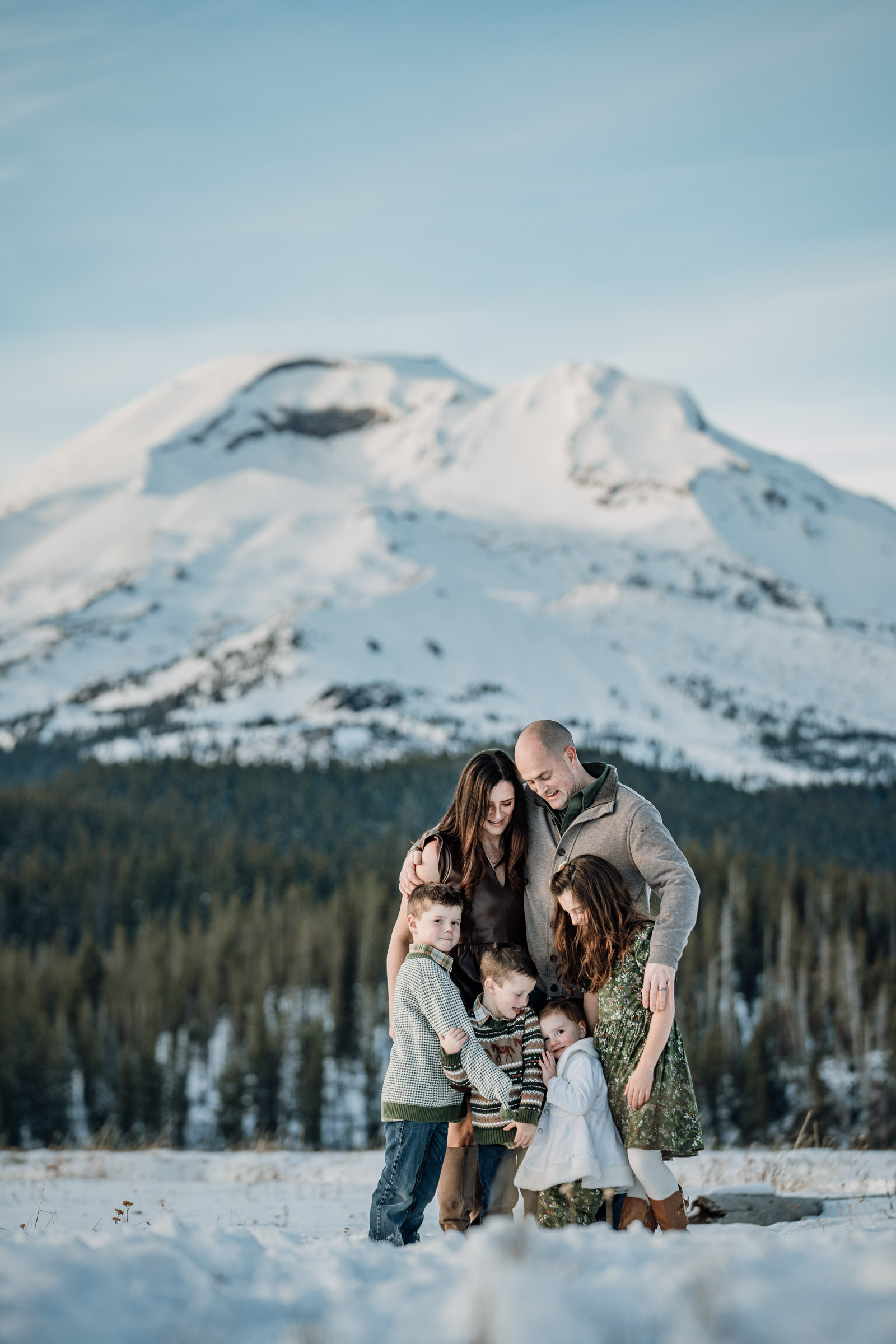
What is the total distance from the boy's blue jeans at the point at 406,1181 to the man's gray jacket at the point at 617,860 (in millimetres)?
1119

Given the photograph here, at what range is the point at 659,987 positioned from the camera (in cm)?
581

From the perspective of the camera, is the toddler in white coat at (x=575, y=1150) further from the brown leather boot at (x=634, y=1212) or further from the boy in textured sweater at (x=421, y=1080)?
the boy in textured sweater at (x=421, y=1080)

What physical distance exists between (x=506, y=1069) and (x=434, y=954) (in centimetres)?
76

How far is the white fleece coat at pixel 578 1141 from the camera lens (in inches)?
232

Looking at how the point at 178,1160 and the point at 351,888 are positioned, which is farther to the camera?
the point at 351,888

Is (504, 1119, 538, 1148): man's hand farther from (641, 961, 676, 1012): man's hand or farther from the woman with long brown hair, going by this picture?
(641, 961, 676, 1012): man's hand

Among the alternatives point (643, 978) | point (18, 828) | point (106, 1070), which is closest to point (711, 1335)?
point (643, 978)

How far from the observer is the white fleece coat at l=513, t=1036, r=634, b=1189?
589 centimetres

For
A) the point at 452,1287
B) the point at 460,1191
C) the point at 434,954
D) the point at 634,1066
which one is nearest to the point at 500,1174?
the point at 460,1191

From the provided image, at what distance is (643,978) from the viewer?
607cm

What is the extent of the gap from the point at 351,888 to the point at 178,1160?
191ft

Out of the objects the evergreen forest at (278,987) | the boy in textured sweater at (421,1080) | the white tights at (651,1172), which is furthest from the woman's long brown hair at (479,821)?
the evergreen forest at (278,987)

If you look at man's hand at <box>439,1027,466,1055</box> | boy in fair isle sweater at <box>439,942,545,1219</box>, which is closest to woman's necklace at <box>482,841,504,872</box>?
boy in fair isle sweater at <box>439,942,545,1219</box>

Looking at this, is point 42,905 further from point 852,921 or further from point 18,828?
point 852,921
